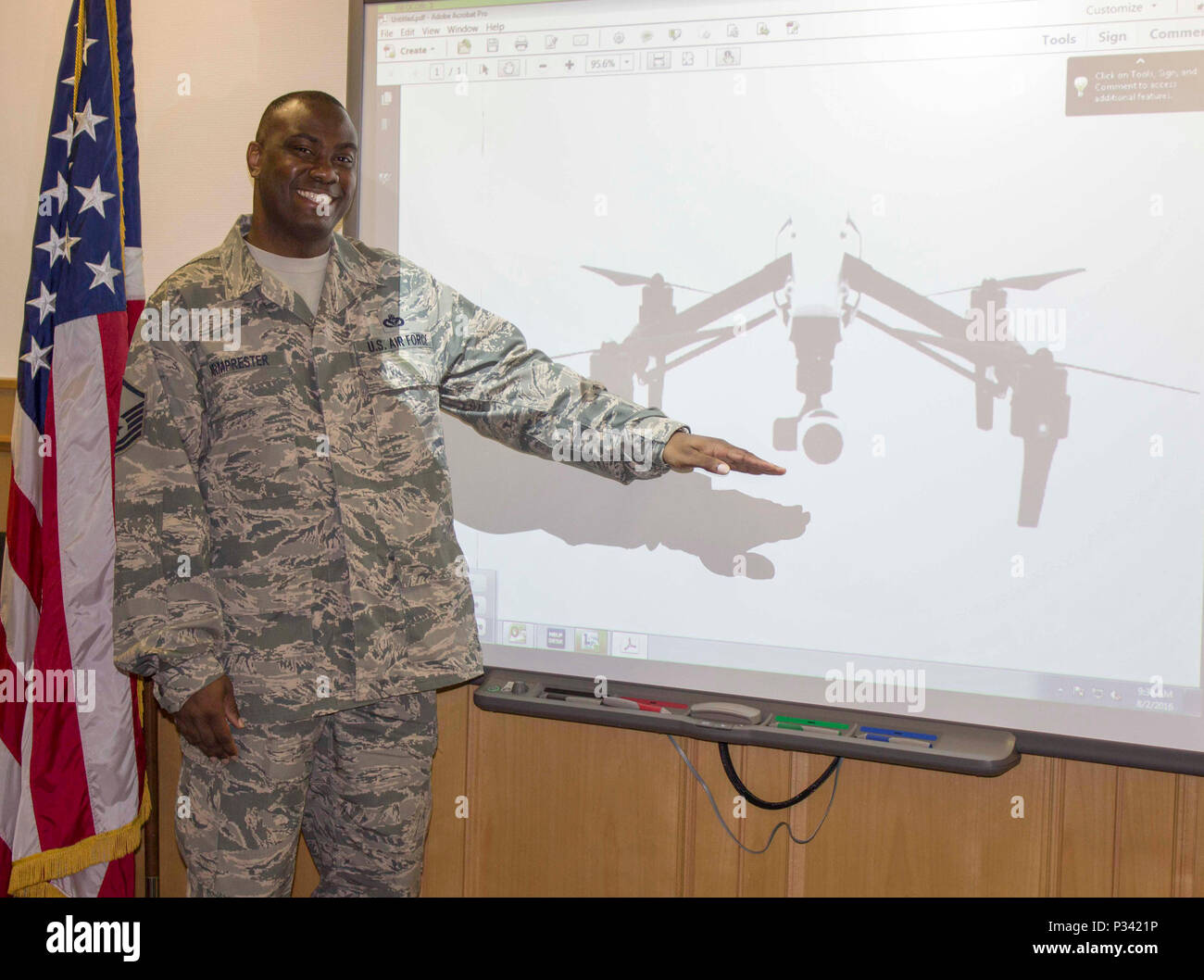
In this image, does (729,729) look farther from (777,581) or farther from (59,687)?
(59,687)

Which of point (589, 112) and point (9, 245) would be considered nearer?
point (589, 112)

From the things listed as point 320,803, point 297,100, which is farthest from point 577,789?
point 297,100

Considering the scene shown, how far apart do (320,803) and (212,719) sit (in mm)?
289

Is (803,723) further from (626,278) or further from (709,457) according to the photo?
(626,278)

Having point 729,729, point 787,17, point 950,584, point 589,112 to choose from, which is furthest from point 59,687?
point 787,17

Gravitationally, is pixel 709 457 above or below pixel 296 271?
below

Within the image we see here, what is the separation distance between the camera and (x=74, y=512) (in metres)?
1.90

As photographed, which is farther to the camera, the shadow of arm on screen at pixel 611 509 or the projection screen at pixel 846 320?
the shadow of arm on screen at pixel 611 509

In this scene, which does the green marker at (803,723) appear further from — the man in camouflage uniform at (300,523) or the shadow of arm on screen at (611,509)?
the man in camouflage uniform at (300,523)

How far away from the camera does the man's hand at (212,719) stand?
4.76 ft

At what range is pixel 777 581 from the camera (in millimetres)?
1665

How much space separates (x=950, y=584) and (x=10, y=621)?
1761 mm

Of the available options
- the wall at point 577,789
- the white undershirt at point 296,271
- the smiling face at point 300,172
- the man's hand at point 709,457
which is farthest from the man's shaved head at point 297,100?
the man's hand at point 709,457

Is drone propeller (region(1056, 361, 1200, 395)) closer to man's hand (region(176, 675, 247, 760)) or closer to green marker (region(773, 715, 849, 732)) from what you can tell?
green marker (region(773, 715, 849, 732))
